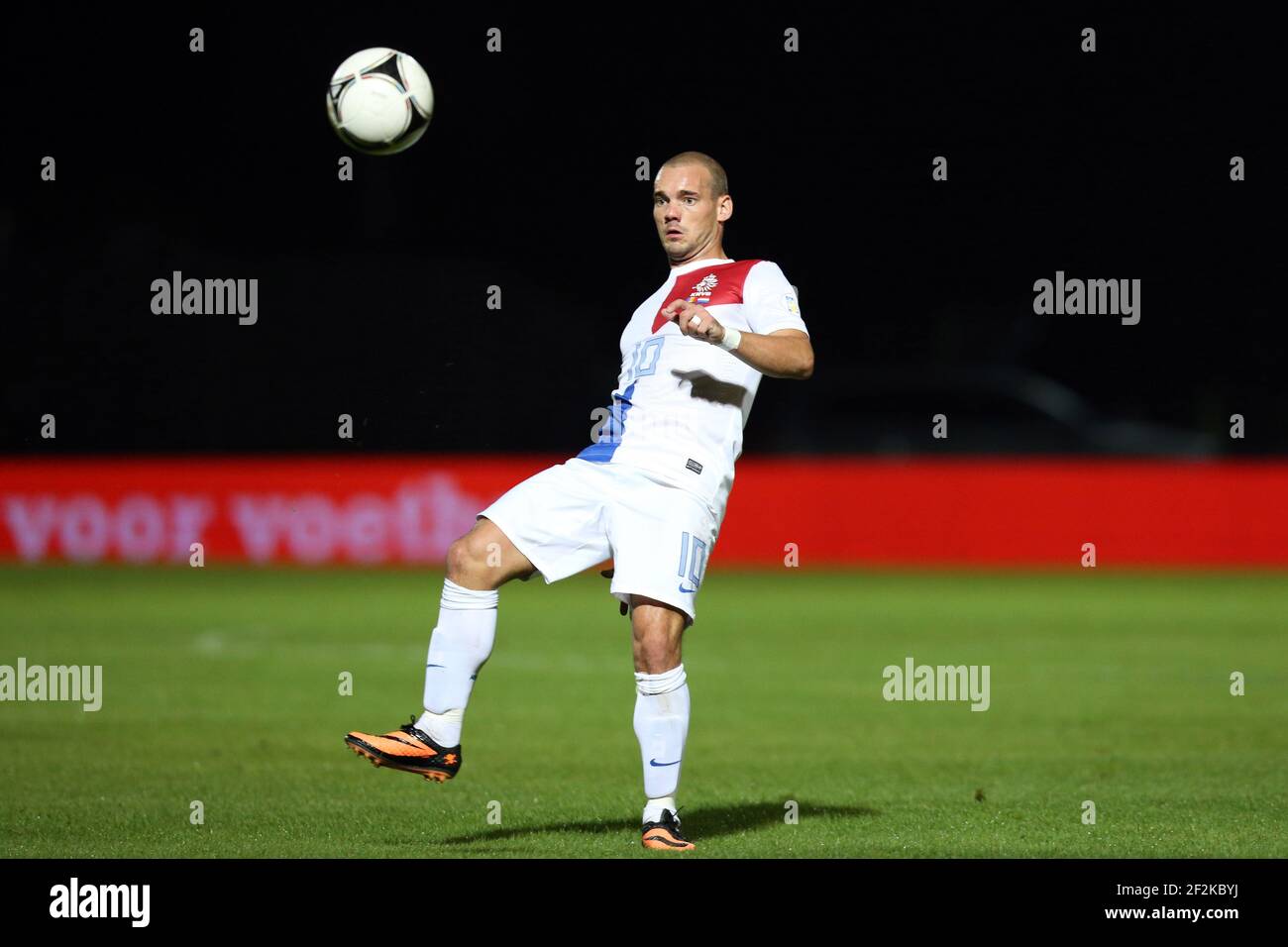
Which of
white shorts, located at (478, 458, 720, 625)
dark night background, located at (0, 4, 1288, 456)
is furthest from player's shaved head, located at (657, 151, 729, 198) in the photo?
dark night background, located at (0, 4, 1288, 456)

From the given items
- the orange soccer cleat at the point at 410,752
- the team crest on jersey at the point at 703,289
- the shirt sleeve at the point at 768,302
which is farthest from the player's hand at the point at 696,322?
the orange soccer cleat at the point at 410,752

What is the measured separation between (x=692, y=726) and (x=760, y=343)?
14.4ft

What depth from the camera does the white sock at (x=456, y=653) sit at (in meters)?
5.99

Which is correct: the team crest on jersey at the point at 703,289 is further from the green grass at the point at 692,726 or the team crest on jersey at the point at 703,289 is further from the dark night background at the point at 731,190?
the dark night background at the point at 731,190

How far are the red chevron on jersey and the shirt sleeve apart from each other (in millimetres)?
40

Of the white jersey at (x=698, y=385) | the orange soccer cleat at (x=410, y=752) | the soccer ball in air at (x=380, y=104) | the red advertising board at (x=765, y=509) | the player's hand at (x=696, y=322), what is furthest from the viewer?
the red advertising board at (x=765, y=509)

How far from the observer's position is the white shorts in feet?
19.6

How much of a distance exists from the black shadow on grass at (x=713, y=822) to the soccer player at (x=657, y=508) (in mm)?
410

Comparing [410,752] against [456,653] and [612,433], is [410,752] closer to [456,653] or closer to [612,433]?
[456,653]

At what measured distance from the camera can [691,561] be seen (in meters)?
6.03

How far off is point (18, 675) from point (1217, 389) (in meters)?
16.4

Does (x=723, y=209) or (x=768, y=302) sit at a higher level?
(x=723, y=209)

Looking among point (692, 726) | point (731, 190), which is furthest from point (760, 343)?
point (731, 190)

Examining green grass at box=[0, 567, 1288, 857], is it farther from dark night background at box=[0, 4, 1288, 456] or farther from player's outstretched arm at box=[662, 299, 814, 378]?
dark night background at box=[0, 4, 1288, 456]
